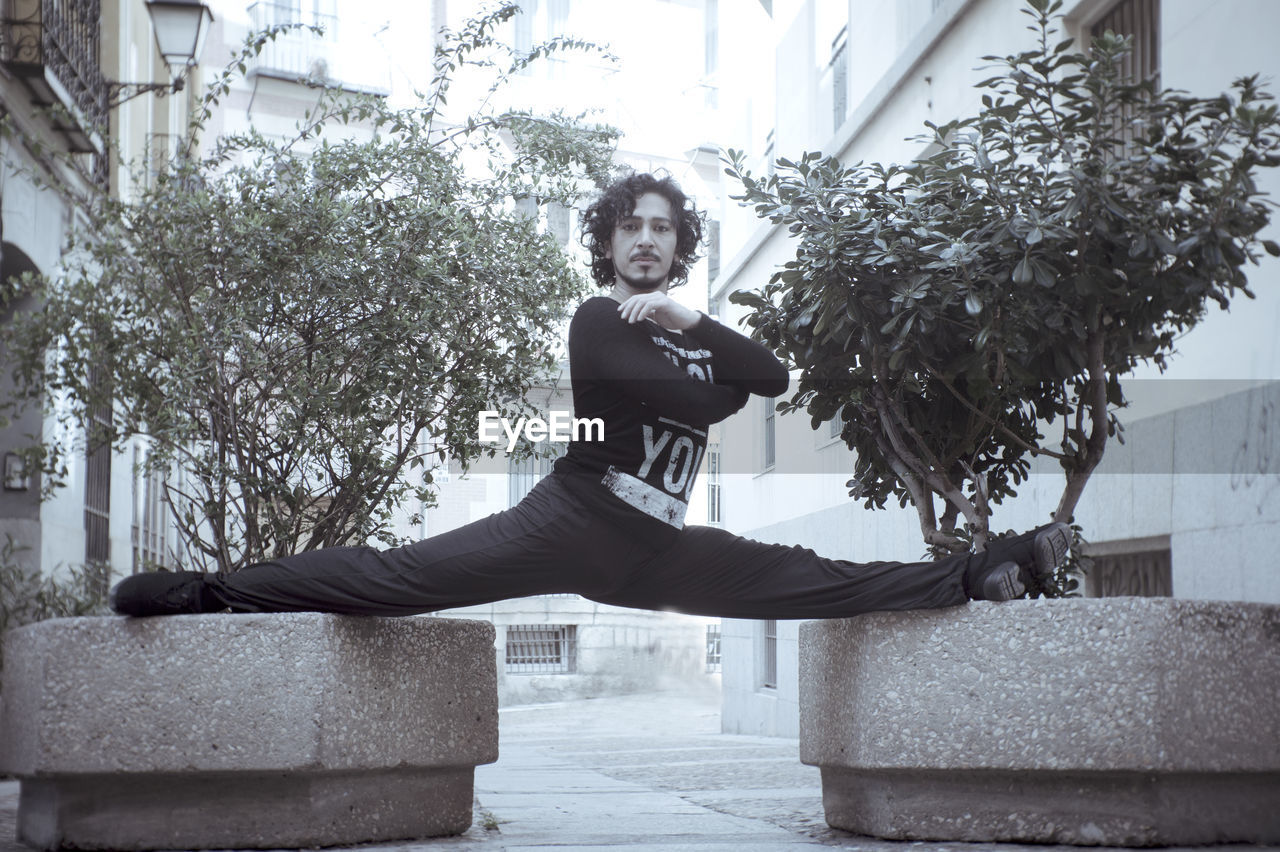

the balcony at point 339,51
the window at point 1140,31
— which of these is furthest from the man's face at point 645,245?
the balcony at point 339,51

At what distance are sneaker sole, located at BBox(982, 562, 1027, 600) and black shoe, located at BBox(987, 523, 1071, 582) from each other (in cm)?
5

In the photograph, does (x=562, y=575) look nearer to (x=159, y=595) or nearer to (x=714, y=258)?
(x=159, y=595)

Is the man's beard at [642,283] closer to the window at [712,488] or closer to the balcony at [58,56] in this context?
the balcony at [58,56]

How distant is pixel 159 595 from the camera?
12.0 ft

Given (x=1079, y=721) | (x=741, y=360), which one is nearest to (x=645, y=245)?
(x=741, y=360)

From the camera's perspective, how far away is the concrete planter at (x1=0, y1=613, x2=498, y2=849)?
11.8 feet

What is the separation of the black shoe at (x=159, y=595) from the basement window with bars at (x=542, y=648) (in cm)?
2008

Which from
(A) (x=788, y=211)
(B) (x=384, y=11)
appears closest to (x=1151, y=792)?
(A) (x=788, y=211)

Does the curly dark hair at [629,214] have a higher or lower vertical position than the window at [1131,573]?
higher

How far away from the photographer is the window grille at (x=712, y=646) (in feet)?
83.4

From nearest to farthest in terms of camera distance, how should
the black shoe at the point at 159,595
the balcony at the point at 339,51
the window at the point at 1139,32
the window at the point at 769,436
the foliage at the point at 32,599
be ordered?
the black shoe at the point at 159,595 < the window at the point at 1139,32 < the foliage at the point at 32,599 < the window at the point at 769,436 < the balcony at the point at 339,51

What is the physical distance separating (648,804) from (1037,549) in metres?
2.15

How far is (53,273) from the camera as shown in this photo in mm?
9789

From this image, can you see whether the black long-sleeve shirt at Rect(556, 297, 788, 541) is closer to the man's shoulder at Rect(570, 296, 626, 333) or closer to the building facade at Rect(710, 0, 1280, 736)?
the man's shoulder at Rect(570, 296, 626, 333)
